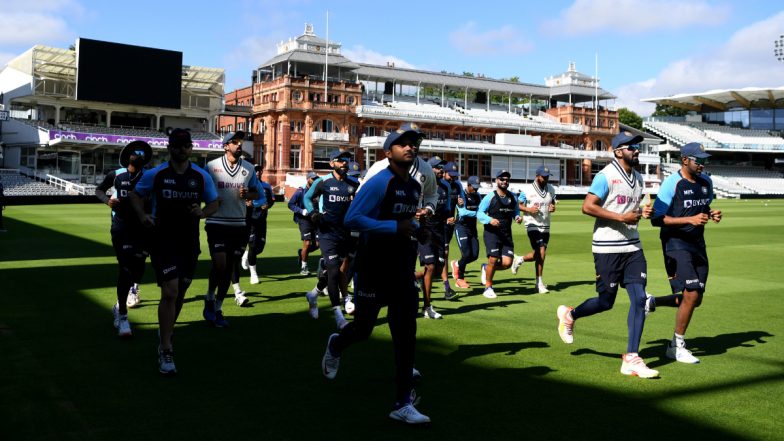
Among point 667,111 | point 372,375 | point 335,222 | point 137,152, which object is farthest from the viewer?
point 667,111

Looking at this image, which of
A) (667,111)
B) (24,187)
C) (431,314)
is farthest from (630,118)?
(431,314)

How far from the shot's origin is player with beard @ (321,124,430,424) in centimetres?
551

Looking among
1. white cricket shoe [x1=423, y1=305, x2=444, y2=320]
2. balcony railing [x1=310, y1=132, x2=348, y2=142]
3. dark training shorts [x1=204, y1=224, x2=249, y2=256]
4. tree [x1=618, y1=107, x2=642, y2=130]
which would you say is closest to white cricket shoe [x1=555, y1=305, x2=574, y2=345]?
A: white cricket shoe [x1=423, y1=305, x2=444, y2=320]

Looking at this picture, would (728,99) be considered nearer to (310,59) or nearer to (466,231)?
(310,59)

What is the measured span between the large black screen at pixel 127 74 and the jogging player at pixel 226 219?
197 feet

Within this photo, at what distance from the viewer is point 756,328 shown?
9.37 m

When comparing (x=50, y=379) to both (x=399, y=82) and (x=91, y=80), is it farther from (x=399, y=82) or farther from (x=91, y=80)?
(x=399, y=82)

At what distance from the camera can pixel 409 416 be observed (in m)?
5.23

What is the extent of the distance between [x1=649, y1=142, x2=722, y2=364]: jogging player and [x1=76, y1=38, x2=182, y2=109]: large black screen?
2495 inches

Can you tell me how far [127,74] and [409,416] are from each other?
65.9 metres

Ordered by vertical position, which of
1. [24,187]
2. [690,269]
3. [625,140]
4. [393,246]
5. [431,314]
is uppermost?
[24,187]

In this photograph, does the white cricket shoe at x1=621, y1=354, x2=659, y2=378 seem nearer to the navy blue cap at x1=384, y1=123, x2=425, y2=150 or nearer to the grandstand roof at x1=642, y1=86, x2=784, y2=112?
the navy blue cap at x1=384, y1=123, x2=425, y2=150

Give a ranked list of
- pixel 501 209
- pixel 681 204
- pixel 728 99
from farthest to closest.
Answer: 1. pixel 728 99
2. pixel 501 209
3. pixel 681 204

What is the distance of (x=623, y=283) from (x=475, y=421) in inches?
100
